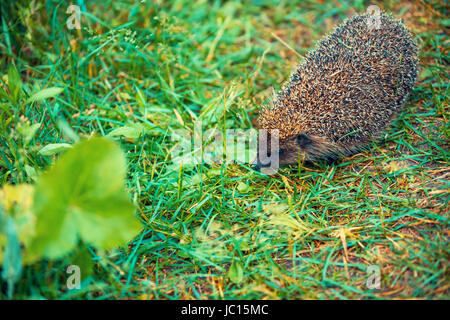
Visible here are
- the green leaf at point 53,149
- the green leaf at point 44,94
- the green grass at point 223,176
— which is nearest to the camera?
the green grass at point 223,176

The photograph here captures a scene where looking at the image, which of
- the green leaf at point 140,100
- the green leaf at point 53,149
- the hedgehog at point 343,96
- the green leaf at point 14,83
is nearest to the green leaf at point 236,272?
the hedgehog at point 343,96

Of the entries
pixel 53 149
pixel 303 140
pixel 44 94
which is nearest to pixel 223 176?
pixel 303 140

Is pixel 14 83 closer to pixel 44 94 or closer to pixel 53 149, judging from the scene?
pixel 44 94

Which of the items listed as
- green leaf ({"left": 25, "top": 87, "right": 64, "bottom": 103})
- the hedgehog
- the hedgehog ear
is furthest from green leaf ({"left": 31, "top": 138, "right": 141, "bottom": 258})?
the hedgehog ear

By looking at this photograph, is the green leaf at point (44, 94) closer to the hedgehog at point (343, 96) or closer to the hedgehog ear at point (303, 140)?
the hedgehog at point (343, 96)

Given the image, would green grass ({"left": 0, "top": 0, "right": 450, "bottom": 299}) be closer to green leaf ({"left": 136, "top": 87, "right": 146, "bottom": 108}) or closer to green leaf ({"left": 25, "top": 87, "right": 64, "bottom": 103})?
green leaf ({"left": 136, "top": 87, "right": 146, "bottom": 108})

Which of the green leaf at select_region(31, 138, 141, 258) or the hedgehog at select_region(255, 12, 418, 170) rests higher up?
the hedgehog at select_region(255, 12, 418, 170)

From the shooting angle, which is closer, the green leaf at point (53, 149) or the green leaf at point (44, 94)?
the green leaf at point (53, 149)
